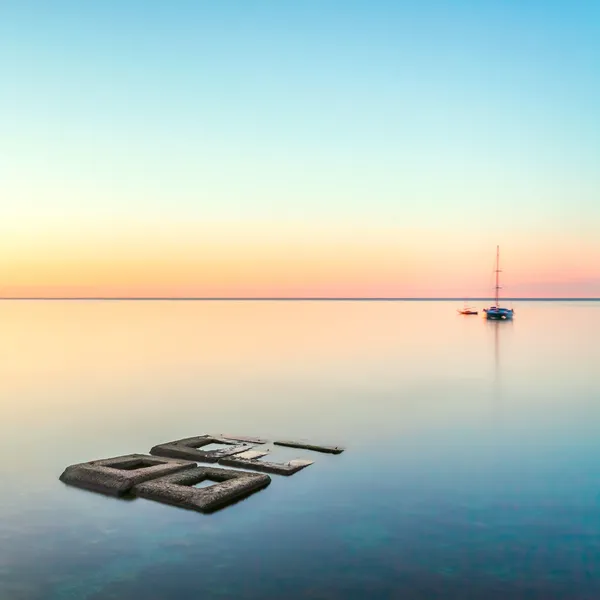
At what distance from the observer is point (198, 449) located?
27.2 metres

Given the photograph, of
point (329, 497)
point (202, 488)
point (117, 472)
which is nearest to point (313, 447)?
point (329, 497)

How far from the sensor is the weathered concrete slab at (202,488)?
19188 millimetres

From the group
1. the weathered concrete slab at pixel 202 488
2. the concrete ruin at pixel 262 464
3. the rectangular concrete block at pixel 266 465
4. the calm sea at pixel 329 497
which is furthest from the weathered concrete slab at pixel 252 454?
the weathered concrete slab at pixel 202 488

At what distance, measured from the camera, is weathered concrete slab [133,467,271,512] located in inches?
755

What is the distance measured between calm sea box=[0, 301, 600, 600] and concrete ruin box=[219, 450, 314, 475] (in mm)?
612

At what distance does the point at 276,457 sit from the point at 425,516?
928 centimetres

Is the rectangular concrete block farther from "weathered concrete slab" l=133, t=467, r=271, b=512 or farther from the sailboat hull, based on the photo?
the sailboat hull

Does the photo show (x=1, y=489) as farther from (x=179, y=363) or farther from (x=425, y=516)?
(x=179, y=363)

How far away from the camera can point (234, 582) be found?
14.6 m

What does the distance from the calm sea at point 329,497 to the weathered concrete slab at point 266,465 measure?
0.60 m

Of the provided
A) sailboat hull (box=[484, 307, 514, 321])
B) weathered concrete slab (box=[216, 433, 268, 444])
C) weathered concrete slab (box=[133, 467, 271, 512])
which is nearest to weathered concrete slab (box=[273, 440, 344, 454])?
weathered concrete slab (box=[216, 433, 268, 444])

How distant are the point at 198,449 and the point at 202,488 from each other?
7236mm

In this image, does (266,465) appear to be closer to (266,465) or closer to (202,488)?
(266,465)

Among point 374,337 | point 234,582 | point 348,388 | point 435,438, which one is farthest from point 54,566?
point 374,337
